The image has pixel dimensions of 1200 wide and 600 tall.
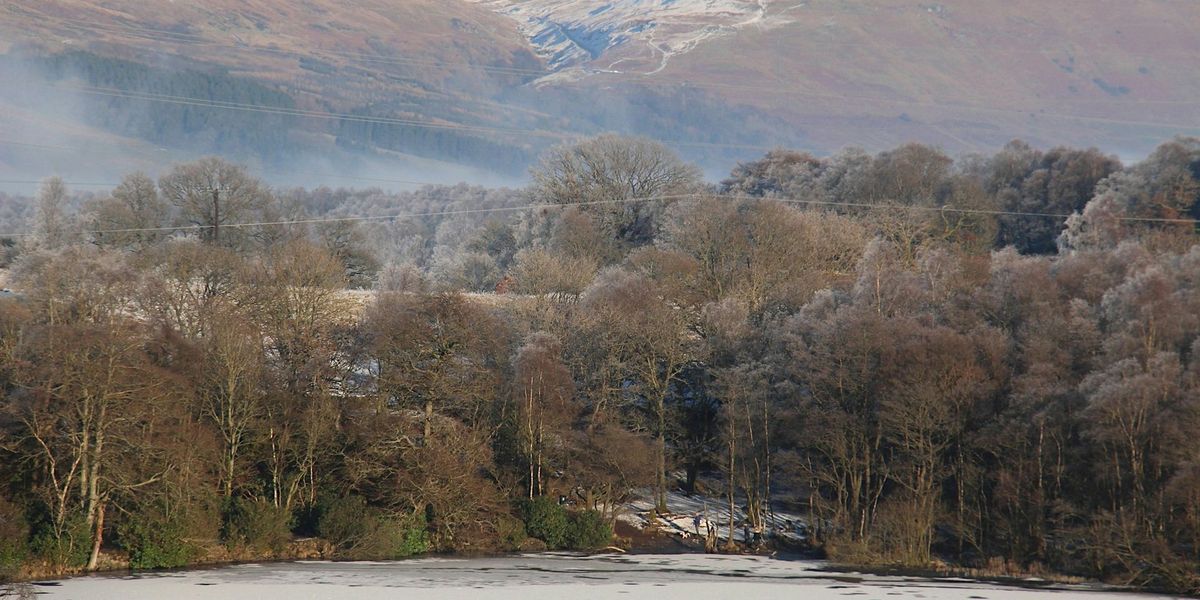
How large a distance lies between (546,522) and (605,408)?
513 cm

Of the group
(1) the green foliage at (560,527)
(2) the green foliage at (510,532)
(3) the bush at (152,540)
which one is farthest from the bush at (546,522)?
(3) the bush at (152,540)

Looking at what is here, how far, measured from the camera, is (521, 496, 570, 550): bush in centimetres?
4194

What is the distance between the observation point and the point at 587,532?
42.1 m

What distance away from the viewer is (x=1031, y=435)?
40.0m

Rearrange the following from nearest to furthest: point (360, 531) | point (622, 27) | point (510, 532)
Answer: point (360, 531)
point (510, 532)
point (622, 27)

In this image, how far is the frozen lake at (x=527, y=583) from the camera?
32500 mm

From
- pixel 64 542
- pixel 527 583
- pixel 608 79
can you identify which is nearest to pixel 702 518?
pixel 527 583

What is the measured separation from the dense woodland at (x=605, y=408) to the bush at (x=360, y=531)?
A: 8 centimetres

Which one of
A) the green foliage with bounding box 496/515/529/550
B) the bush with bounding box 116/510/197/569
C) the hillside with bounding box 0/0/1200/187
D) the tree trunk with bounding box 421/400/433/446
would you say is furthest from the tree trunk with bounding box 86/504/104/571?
the hillside with bounding box 0/0/1200/187

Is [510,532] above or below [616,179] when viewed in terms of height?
below

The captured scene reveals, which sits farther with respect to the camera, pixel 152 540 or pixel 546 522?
pixel 546 522

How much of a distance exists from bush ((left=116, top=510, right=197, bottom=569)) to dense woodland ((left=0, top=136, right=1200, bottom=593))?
0.08m

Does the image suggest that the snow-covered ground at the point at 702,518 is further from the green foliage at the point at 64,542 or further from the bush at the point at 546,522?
the green foliage at the point at 64,542

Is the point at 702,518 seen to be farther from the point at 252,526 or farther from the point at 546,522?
the point at 252,526
